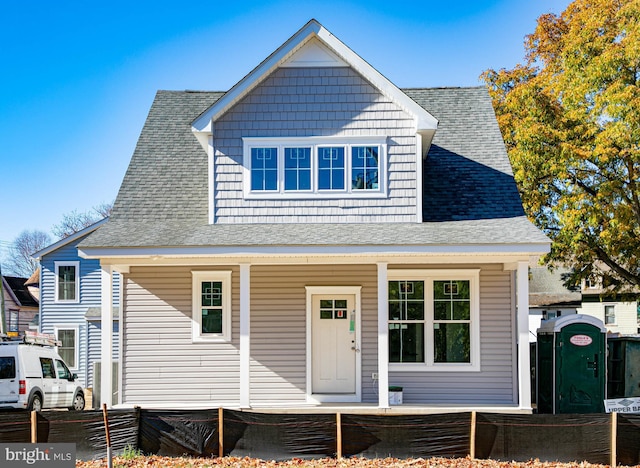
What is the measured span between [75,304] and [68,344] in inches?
64.6

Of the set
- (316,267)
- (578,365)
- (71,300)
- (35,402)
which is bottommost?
(35,402)

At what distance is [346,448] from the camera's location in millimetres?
10742

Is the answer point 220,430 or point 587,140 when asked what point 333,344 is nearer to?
point 220,430

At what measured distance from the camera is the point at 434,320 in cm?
1491

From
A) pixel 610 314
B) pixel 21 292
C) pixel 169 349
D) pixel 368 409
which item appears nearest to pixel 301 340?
pixel 368 409

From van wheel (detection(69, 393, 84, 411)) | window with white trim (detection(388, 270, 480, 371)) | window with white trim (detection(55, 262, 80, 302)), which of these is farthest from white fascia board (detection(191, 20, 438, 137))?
window with white trim (detection(55, 262, 80, 302))

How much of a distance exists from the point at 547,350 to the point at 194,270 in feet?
23.8

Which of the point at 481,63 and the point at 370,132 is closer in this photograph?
the point at 370,132

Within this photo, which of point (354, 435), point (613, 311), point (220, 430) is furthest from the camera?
point (613, 311)

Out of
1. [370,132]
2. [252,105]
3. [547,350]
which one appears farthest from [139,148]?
[547,350]

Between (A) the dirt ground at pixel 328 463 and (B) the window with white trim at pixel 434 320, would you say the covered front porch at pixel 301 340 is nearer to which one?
(B) the window with white trim at pixel 434 320

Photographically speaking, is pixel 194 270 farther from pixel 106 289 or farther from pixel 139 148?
pixel 139 148

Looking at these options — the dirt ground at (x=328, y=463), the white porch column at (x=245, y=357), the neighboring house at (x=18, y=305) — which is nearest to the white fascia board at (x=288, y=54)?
the white porch column at (x=245, y=357)

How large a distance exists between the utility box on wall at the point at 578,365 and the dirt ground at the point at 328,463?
364cm
